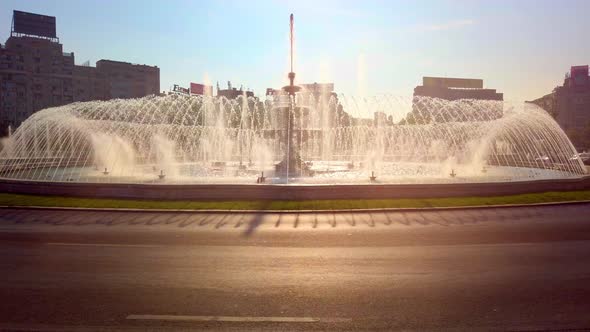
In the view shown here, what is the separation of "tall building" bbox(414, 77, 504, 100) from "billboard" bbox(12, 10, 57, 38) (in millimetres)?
125100

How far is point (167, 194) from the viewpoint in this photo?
18156 mm

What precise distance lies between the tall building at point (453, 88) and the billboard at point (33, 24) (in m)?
125

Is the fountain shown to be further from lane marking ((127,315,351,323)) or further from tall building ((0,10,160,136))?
tall building ((0,10,160,136))

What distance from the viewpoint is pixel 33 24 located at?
346 feet

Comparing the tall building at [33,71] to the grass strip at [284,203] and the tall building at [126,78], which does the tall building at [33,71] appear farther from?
the grass strip at [284,203]

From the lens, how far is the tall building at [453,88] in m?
166

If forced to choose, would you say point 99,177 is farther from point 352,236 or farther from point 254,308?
point 254,308

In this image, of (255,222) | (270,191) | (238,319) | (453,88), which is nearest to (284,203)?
(270,191)

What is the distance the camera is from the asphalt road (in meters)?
6.23

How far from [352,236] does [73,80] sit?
12354cm

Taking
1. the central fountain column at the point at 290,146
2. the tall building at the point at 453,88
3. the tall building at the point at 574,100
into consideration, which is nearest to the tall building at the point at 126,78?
the tall building at the point at 453,88

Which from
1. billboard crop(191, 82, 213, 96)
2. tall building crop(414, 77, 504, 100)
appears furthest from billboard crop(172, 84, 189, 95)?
tall building crop(414, 77, 504, 100)

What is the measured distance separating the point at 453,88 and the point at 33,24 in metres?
138

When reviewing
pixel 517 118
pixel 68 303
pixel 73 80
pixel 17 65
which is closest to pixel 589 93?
pixel 517 118
